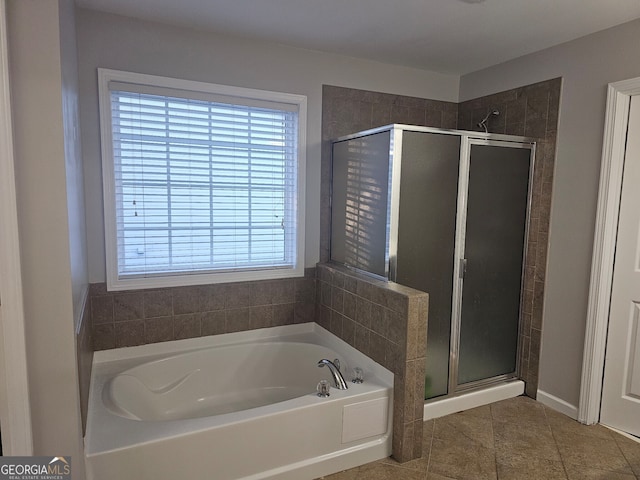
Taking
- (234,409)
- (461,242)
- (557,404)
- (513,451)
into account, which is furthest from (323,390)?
(557,404)

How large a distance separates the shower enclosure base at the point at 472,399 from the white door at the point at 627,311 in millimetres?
570

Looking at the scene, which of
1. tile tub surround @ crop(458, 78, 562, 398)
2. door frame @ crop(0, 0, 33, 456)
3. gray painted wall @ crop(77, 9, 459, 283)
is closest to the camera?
door frame @ crop(0, 0, 33, 456)

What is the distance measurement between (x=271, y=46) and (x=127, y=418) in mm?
2414

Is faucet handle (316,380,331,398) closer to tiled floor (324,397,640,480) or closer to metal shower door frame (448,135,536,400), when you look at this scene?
tiled floor (324,397,640,480)

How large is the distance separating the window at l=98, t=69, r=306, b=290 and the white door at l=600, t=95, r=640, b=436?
6.69 feet

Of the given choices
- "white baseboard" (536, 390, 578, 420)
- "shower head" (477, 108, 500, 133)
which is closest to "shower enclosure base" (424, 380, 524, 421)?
"white baseboard" (536, 390, 578, 420)

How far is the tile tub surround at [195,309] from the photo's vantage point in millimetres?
2611


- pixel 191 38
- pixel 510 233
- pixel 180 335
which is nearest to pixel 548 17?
pixel 510 233

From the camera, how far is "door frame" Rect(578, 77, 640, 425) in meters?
2.46

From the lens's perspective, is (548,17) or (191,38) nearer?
(548,17)

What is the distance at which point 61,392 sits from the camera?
1549mm

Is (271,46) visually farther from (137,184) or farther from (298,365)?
(298,365)

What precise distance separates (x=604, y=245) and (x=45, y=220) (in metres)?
2.90

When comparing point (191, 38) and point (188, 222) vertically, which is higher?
point (191, 38)
